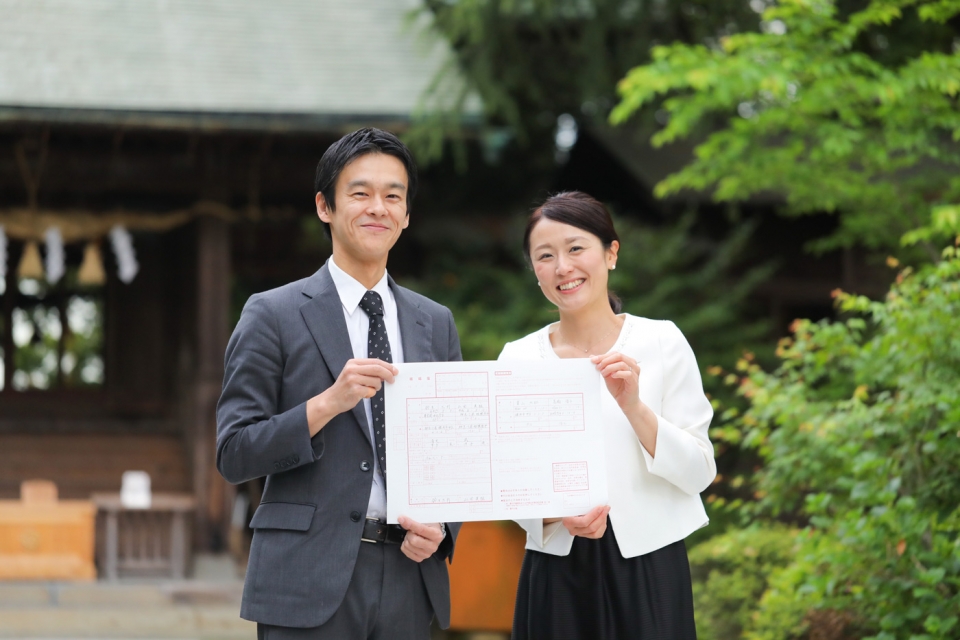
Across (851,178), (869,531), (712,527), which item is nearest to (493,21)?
(851,178)

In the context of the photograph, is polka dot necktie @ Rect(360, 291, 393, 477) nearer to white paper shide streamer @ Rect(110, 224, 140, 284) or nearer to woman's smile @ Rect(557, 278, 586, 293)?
woman's smile @ Rect(557, 278, 586, 293)

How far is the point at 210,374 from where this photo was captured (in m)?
9.01

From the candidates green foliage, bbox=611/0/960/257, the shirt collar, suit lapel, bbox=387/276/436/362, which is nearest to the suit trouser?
suit lapel, bbox=387/276/436/362

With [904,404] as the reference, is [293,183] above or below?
above

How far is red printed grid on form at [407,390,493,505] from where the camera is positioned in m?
2.44

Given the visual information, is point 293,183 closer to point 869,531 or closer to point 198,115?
point 198,115

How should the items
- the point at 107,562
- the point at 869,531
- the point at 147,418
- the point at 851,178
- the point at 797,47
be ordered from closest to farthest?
the point at 869,531 → the point at 797,47 → the point at 851,178 → the point at 107,562 → the point at 147,418

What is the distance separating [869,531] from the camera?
400 centimetres

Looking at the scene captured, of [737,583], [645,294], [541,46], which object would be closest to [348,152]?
[737,583]

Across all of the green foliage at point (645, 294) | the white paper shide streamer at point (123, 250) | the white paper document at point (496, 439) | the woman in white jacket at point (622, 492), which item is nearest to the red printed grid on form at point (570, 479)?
the white paper document at point (496, 439)

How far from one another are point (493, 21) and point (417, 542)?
7706 mm

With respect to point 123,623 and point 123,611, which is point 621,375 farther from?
point 123,611

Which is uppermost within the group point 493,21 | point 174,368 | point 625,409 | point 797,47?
point 493,21

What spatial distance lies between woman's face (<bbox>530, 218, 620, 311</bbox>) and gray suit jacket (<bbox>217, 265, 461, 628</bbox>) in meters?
0.60
